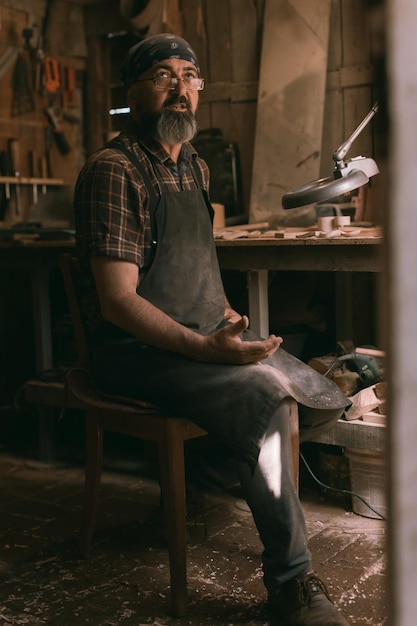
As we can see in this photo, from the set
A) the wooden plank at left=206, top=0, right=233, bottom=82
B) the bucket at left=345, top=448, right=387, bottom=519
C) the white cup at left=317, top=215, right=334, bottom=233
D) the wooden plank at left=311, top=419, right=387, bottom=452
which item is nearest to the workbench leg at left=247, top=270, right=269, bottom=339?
the white cup at left=317, top=215, right=334, bottom=233

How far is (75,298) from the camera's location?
2.85 metres

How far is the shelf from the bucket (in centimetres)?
305

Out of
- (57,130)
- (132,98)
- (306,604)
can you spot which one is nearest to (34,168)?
(57,130)

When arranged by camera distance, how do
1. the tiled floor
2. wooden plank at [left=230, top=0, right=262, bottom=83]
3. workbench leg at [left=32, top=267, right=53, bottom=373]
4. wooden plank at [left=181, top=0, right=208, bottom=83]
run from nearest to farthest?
the tiled floor → workbench leg at [left=32, top=267, right=53, bottom=373] → wooden plank at [left=230, top=0, right=262, bottom=83] → wooden plank at [left=181, top=0, right=208, bottom=83]

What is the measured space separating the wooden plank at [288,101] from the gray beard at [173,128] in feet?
5.62

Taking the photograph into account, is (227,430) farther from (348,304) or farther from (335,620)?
(348,304)

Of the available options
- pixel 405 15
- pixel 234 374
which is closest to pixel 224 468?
pixel 234 374

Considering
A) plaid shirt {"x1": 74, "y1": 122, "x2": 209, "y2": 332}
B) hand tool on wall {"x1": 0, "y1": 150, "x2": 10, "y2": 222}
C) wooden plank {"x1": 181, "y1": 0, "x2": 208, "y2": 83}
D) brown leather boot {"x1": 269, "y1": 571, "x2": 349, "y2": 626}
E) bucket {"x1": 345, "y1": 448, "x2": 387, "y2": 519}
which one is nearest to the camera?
brown leather boot {"x1": 269, "y1": 571, "x2": 349, "y2": 626}

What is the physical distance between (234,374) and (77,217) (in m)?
0.81

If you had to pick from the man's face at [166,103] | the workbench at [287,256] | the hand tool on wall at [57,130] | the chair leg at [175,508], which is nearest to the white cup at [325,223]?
Answer: the workbench at [287,256]

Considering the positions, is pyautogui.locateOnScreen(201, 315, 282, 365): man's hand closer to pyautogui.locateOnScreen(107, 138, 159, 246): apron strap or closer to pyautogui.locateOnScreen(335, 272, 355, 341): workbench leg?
pyautogui.locateOnScreen(107, 138, 159, 246): apron strap

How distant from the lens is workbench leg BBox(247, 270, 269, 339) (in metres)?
3.37

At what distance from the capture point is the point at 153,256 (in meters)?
2.75

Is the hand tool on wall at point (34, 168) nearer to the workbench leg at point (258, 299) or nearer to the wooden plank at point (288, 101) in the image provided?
the wooden plank at point (288, 101)
